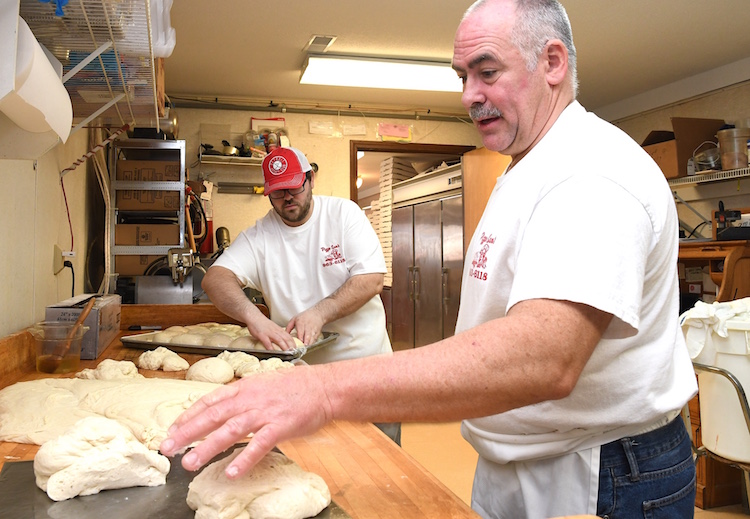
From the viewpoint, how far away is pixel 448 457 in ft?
13.9

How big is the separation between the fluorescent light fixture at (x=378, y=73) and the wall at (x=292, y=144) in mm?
778

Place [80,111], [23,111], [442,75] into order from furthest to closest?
[442,75] → [80,111] → [23,111]

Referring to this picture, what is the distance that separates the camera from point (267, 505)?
93 cm

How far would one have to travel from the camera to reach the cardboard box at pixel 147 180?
396 cm

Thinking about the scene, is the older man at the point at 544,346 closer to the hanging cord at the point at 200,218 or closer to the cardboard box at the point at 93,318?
the cardboard box at the point at 93,318

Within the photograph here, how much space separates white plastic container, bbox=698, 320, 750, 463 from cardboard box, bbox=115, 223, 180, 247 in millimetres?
3239

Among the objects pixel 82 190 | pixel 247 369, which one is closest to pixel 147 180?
pixel 82 190

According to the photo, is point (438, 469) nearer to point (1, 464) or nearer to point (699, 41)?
point (1, 464)

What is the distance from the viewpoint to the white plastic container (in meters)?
2.36

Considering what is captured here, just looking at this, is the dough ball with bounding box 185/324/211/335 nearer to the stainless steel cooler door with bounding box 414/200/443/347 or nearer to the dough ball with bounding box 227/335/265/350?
the dough ball with bounding box 227/335/265/350

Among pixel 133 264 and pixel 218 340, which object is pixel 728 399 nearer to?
pixel 218 340

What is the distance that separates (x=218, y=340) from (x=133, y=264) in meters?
1.77

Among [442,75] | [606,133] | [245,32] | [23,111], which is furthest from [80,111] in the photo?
[442,75]

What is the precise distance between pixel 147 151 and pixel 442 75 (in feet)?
7.77
